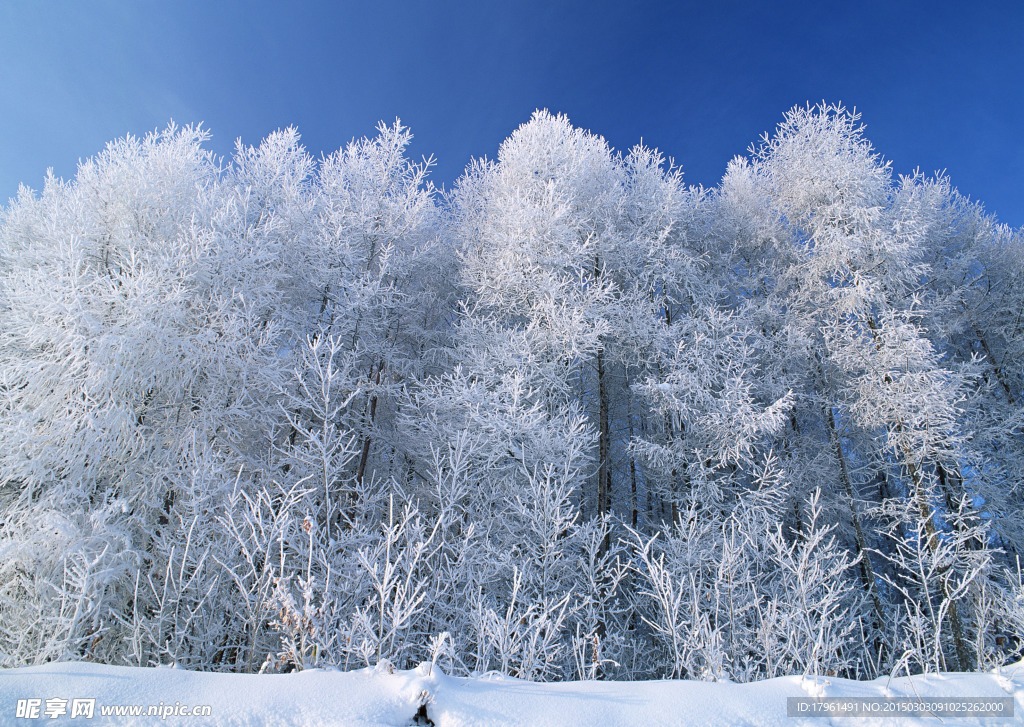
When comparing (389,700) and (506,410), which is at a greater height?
(506,410)

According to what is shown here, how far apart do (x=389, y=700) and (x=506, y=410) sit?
4829 millimetres

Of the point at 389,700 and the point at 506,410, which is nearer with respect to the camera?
the point at 389,700

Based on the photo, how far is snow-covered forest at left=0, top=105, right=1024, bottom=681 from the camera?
4.79 meters

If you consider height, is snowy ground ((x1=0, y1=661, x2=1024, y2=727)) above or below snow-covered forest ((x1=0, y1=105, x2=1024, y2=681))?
below

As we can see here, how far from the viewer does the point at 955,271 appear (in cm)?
1165

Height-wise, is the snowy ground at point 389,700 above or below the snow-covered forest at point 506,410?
below

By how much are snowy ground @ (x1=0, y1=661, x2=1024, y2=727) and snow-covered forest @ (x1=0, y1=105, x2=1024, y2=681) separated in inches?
37.2

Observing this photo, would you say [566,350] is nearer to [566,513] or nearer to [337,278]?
[566,513]

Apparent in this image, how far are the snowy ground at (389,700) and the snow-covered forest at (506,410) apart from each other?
3.10 ft

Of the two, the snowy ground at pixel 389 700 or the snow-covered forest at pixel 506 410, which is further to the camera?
the snow-covered forest at pixel 506 410

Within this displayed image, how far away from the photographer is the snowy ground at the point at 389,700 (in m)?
1.86

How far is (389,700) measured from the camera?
2.06 m

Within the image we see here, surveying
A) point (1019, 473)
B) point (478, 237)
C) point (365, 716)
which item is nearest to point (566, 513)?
point (365, 716)

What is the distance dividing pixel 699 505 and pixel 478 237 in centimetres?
724
